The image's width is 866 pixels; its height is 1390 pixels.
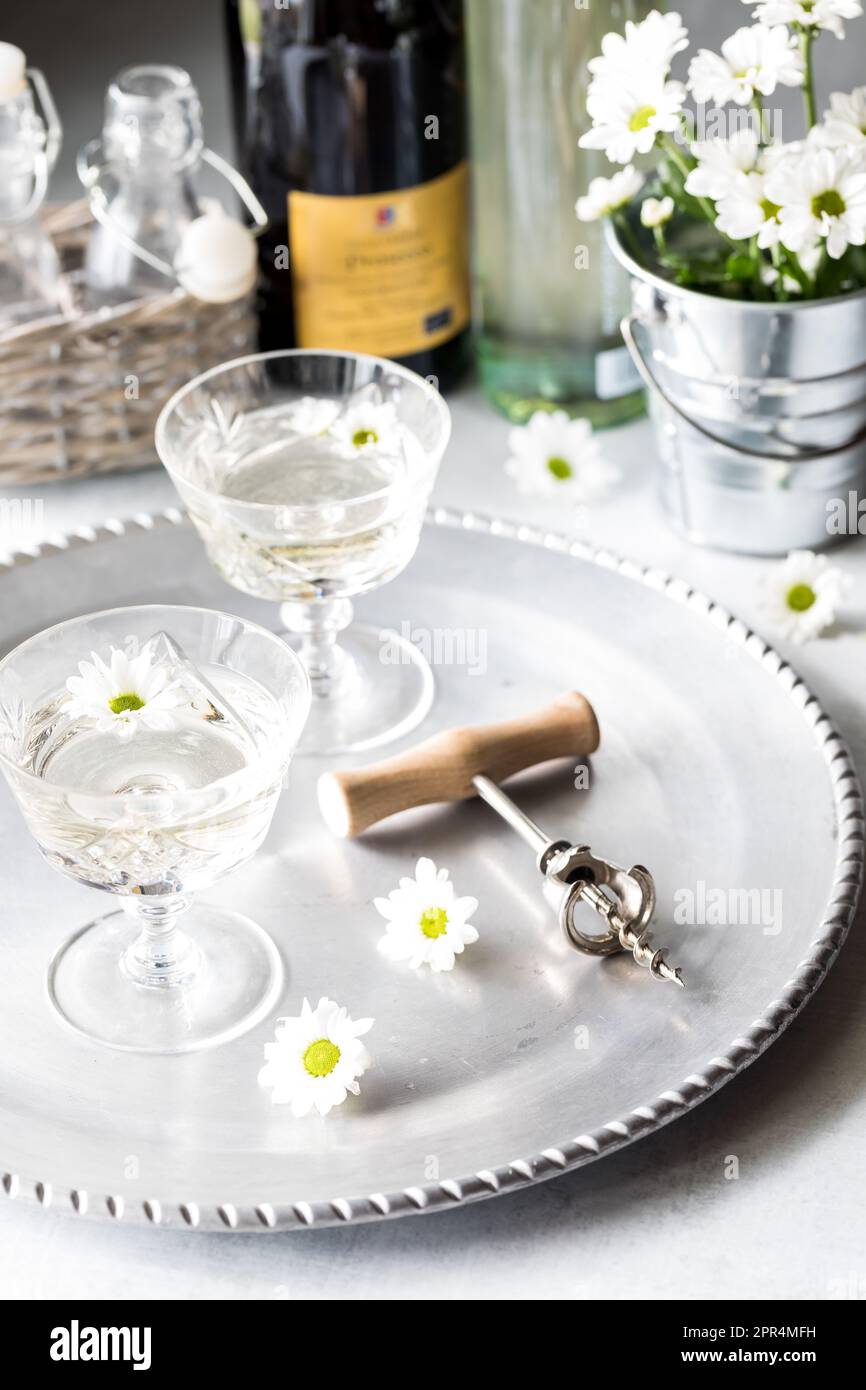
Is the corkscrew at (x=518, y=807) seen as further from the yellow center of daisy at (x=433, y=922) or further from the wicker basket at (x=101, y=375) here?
the wicker basket at (x=101, y=375)

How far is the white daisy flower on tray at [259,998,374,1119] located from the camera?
668 mm

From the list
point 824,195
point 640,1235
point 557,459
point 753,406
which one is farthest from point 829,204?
point 640,1235

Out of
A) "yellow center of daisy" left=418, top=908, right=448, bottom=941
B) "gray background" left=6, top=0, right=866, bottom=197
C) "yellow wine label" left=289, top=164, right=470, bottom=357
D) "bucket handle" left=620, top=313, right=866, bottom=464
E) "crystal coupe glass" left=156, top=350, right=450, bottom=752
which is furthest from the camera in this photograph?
"gray background" left=6, top=0, right=866, bottom=197

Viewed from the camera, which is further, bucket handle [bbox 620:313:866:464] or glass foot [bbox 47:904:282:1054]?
bucket handle [bbox 620:313:866:464]

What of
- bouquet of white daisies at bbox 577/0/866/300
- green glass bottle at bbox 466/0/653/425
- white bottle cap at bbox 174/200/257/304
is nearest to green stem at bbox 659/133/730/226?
bouquet of white daisies at bbox 577/0/866/300

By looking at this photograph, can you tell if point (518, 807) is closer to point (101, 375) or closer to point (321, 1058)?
point (321, 1058)

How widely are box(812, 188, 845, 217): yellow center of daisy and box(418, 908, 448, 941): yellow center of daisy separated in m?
0.37

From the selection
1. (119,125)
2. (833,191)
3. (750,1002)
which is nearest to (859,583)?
(833,191)

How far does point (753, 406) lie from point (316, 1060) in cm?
43

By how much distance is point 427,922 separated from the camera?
736mm

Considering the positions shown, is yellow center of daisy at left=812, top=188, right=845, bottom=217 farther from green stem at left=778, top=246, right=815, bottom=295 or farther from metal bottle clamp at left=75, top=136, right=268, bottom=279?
metal bottle clamp at left=75, top=136, right=268, bottom=279

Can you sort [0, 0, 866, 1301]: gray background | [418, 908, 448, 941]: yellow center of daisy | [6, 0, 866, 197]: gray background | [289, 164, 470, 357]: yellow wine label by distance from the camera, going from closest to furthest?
[0, 0, 866, 1301]: gray background → [418, 908, 448, 941]: yellow center of daisy → [289, 164, 470, 357]: yellow wine label → [6, 0, 866, 197]: gray background

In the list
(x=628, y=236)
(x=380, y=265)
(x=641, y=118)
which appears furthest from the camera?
(x=380, y=265)

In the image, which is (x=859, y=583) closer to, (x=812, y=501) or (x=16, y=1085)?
(x=812, y=501)
